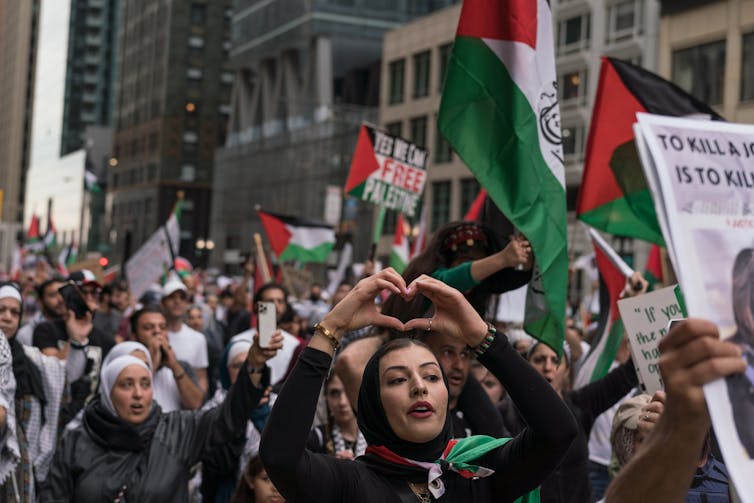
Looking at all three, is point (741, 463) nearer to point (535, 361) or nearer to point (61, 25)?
point (535, 361)

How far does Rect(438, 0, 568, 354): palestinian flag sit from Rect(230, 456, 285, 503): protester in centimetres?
141

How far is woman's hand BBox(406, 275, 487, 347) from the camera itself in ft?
10.7

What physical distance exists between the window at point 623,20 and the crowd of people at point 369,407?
31346 mm

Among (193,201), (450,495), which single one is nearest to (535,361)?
(450,495)

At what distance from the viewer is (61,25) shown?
5536 inches

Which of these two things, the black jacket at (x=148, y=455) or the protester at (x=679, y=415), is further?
the black jacket at (x=148, y=455)

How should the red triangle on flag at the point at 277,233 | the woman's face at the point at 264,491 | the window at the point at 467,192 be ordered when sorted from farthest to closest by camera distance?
the window at the point at 467,192, the red triangle on flag at the point at 277,233, the woman's face at the point at 264,491

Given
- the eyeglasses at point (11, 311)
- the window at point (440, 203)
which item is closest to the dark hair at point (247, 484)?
the eyeglasses at point (11, 311)

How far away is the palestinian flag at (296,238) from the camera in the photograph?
58.6ft

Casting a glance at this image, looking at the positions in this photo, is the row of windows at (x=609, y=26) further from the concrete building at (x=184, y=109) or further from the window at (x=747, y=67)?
the concrete building at (x=184, y=109)

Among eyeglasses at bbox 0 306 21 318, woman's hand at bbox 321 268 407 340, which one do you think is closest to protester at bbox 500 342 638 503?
woman's hand at bbox 321 268 407 340

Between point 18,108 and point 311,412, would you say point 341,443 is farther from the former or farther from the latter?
point 18,108

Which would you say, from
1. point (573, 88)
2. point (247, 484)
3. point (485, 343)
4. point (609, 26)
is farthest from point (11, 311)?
point (573, 88)

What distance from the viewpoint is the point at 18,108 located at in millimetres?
174500
